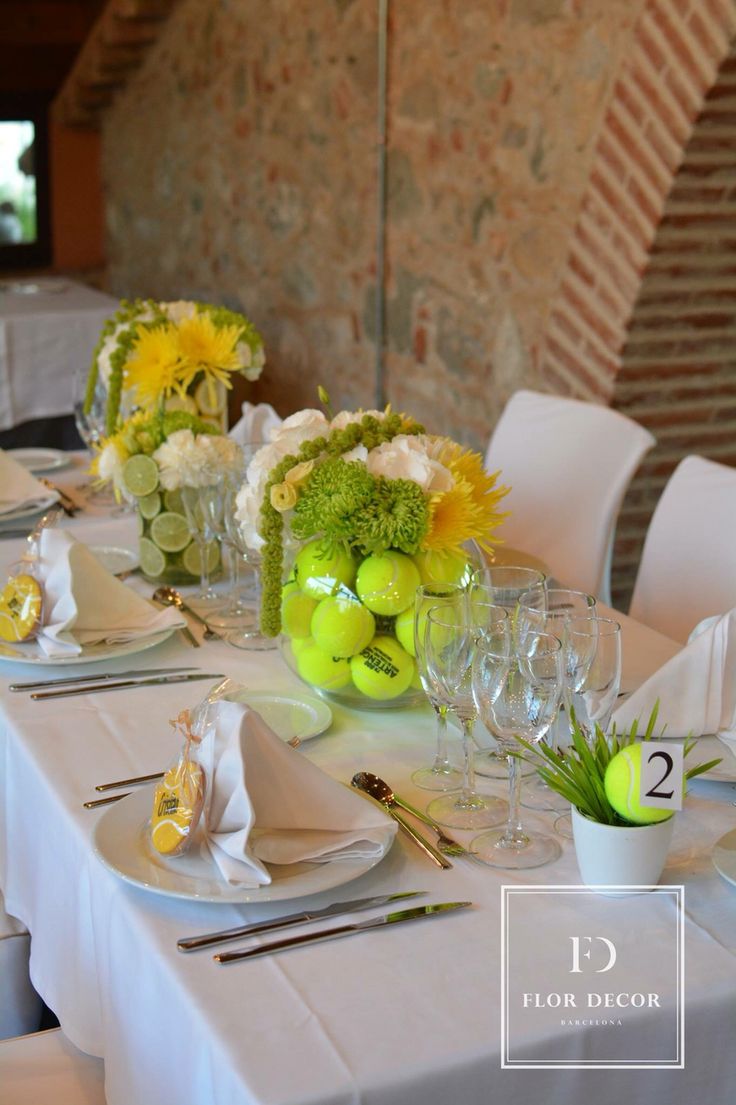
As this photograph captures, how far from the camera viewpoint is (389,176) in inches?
170

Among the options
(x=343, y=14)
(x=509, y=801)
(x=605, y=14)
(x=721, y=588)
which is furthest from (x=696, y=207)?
(x=509, y=801)

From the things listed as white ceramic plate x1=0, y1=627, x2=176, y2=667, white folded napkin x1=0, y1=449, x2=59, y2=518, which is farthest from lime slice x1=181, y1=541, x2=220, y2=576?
white folded napkin x1=0, y1=449, x2=59, y2=518

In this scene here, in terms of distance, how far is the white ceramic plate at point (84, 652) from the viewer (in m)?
1.73

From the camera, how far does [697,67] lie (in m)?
2.92

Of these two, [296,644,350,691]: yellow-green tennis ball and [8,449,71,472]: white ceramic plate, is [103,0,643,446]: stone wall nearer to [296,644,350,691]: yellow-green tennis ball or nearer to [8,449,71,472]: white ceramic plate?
[8,449,71,472]: white ceramic plate

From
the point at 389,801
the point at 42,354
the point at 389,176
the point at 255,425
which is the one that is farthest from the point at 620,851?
the point at 42,354

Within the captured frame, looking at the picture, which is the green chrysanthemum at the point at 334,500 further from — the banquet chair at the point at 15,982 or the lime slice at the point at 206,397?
the lime slice at the point at 206,397

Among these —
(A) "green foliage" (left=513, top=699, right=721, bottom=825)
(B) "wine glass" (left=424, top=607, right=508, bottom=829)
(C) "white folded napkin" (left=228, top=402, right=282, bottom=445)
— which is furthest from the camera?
(C) "white folded napkin" (left=228, top=402, right=282, bottom=445)

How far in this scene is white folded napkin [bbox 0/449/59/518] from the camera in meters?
2.37

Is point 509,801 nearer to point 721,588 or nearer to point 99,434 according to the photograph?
point 721,588

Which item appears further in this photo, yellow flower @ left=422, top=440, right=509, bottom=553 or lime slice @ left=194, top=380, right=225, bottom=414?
lime slice @ left=194, top=380, right=225, bottom=414

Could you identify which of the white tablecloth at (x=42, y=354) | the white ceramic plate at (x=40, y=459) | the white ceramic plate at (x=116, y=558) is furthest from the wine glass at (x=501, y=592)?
the white tablecloth at (x=42, y=354)

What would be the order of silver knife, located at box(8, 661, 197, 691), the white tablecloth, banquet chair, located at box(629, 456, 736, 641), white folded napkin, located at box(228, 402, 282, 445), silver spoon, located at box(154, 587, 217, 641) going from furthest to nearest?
the white tablecloth
white folded napkin, located at box(228, 402, 282, 445)
banquet chair, located at box(629, 456, 736, 641)
silver spoon, located at box(154, 587, 217, 641)
silver knife, located at box(8, 661, 197, 691)

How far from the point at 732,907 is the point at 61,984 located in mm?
695
